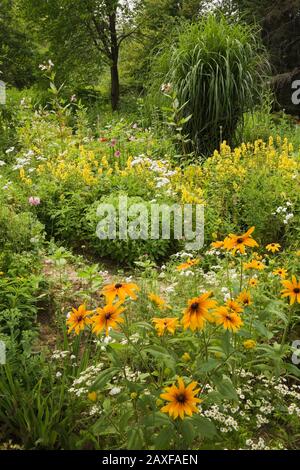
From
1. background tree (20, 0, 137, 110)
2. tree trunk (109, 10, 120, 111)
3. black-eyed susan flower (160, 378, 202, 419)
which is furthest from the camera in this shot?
tree trunk (109, 10, 120, 111)

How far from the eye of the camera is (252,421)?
2051mm

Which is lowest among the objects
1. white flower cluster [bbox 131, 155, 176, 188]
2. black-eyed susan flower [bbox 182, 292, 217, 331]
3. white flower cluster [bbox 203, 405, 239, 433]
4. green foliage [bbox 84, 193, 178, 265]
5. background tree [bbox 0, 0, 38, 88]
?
white flower cluster [bbox 203, 405, 239, 433]

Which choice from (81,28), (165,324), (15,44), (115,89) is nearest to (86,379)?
(165,324)

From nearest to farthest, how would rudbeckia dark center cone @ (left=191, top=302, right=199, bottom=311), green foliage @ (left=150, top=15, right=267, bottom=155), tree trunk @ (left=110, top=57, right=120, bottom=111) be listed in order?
rudbeckia dark center cone @ (left=191, top=302, right=199, bottom=311) < green foliage @ (left=150, top=15, right=267, bottom=155) < tree trunk @ (left=110, top=57, right=120, bottom=111)

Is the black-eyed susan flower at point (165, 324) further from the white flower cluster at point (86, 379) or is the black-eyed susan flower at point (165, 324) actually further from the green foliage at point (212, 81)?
the green foliage at point (212, 81)

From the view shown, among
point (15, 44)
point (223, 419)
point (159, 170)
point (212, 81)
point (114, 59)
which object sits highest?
point (15, 44)

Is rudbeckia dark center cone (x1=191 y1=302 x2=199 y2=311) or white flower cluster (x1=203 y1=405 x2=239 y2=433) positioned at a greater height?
rudbeckia dark center cone (x1=191 y1=302 x2=199 y2=311)

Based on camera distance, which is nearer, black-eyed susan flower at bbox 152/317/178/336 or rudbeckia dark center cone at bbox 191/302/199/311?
rudbeckia dark center cone at bbox 191/302/199/311

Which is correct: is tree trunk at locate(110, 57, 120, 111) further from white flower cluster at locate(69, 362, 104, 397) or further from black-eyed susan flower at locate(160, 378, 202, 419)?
black-eyed susan flower at locate(160, 378, 202, 419)

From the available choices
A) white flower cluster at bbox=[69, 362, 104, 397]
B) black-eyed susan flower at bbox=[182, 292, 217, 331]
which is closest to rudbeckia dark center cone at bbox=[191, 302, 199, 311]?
black-eyed susan flower at bbox=[182, 292, 217, 331]

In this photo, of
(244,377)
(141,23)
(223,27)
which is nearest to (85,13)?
(141,23)

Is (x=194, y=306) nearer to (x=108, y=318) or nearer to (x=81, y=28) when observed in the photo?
(x=108, y=318)

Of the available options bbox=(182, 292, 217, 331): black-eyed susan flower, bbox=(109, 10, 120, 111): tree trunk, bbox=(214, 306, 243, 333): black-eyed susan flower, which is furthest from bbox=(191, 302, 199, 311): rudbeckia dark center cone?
bbox=(109, 10, 120, 111): tree trunk

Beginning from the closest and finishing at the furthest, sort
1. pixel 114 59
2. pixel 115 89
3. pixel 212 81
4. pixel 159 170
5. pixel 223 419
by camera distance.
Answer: pixel 223 419
pixel 159 170
pixel 212 81
pixel 114 59
pixel 115 89
